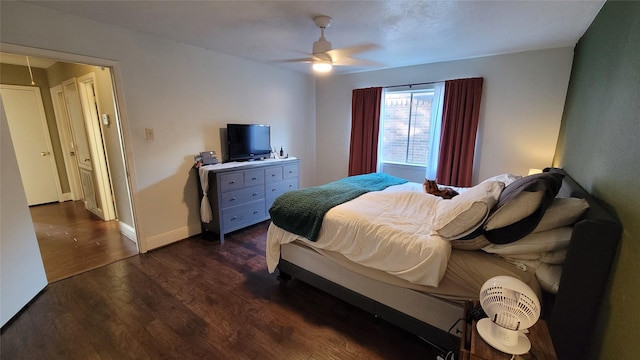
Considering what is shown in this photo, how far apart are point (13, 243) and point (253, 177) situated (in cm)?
215

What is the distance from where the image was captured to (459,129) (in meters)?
3.43

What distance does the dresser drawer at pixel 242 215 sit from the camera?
3156mm

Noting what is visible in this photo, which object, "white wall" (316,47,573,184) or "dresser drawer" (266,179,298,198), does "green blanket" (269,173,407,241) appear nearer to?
"dresser drawer" (266,179,298,198)

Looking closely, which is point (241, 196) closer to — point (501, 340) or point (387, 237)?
point (387, 237)

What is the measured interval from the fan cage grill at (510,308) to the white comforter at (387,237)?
16.7 inches

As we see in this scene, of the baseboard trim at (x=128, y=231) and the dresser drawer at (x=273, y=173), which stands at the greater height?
the dresser drawer at (x=273, y=173)

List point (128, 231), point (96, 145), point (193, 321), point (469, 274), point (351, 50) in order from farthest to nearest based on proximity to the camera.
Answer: point (96, 145) → point (128, 231) → point (351, 50) → point (193, 321) → point (469, 274)

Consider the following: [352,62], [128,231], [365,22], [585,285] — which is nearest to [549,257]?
[585,285]

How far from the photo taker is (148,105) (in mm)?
2754

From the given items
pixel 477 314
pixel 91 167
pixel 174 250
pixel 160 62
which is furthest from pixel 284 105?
pixel 477 314

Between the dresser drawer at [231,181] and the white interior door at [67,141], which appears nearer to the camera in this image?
the dresser drawer at [231,181]

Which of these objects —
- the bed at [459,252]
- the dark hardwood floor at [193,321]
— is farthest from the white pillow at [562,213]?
the dark hardwood floor at [193,321]

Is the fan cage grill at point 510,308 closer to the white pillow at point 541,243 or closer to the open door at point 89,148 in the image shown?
the white pillow at point 541,243

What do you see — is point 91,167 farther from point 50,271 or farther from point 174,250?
point 174,250
